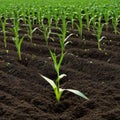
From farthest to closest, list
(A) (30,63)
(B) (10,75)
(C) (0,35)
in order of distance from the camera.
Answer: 1. (C) (0,35)
2. (A) (30,63)
3. (B) (10,75)

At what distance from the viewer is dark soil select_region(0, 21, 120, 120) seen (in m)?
3.16

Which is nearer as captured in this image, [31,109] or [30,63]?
[31,109]

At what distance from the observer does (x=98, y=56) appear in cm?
481

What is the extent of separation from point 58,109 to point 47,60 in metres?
1.48

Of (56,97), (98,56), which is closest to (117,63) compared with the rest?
(98,56)

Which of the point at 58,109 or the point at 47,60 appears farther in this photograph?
the point at 47,60

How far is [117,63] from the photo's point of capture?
14.7 ft

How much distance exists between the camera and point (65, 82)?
3926mm

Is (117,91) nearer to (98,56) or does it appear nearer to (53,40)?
(98,56)

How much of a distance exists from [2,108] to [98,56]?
1950mm

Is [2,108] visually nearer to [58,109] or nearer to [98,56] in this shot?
[58,109]

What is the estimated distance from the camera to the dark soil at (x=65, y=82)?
316cm

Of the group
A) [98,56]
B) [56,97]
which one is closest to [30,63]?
[98,56]

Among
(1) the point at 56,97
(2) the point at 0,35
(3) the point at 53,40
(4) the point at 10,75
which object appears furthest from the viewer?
(2) the point at 0,35
